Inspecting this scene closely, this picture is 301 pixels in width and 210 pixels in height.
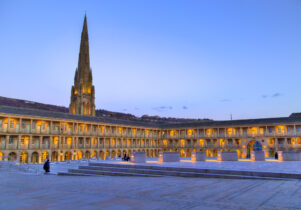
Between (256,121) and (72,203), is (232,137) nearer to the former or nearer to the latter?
(256,121)

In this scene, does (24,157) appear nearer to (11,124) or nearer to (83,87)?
(11,124)

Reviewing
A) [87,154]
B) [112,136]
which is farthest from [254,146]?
[87,154]

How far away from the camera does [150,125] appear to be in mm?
69625

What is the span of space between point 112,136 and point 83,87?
101ft

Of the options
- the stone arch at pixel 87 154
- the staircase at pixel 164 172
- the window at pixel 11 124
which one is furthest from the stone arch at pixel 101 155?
the staircase at pixel 164 172

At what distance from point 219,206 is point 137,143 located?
59470mm

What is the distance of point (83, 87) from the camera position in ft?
275

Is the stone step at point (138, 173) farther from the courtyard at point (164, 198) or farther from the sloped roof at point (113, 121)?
the sloped roof at point (113, 121)

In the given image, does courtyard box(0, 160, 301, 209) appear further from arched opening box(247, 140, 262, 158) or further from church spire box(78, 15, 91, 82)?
church spire box(78, 15, 91, 82)

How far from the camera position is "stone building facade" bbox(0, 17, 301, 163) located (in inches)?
1656

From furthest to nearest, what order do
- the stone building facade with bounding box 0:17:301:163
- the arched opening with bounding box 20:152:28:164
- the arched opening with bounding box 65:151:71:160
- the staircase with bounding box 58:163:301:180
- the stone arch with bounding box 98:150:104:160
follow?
the stone arch with bounding box 98:150:104:160 < the arched opening with bounding box 65:151:71:160 < the arched opening with bounding box 20:152:28:164 < the stone building facade with bounding box 0:17:301:163 < the staircase with bounding box 58:163:301:180

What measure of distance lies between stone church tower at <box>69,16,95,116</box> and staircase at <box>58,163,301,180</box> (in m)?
61.5

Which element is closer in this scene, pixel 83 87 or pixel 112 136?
pixel 112 136

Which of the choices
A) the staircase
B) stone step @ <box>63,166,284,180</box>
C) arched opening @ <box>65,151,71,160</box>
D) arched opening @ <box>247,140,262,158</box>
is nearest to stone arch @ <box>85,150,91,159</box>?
arched opening @ <box>65,151,71,160</box>
